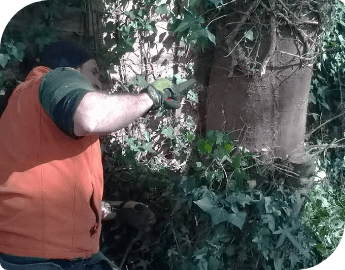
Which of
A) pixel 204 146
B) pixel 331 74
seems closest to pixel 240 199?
pixel 204 146

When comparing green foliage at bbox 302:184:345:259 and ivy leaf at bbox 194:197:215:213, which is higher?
ivy leaf at bbox 194:197:215:213

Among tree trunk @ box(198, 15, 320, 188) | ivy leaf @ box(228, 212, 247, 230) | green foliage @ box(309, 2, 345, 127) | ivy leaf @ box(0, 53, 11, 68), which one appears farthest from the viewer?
green foliage @ box(309, 2, 345, 127)

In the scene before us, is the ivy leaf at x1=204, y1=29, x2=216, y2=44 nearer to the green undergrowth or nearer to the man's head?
the green undergrowth

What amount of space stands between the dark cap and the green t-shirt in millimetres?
220

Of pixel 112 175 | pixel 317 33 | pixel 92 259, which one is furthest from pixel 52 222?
pixel 317 33

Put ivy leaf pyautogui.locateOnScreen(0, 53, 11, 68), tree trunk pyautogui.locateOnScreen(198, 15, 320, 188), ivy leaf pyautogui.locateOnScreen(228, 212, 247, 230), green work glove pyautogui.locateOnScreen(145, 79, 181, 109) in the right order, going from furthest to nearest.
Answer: tree trunk pyautogui.locateOnScreen(198, 15, 320, 188) < ivy leaf pyautogui.locateOnScreen(228, 212, 247, 230) < ivy leaf pyautogui.locateOnScreen(0, 53, 11, 68) < green work glove pyautogui.locateOnScreen(145, 79, 181, 109)

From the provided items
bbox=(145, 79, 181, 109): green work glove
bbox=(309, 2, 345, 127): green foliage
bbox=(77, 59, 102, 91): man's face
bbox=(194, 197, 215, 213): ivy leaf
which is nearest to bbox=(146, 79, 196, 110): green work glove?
bbox=(145, 79, 181, 109): green work glove

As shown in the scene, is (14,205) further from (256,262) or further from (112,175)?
(256,262)

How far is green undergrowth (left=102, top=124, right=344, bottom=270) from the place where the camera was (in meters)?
3.10

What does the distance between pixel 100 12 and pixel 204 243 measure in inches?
57.3

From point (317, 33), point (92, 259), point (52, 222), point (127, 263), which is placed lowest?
point (127, 263)

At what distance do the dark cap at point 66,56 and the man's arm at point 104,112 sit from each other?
32 centimetres

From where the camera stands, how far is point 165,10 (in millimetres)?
3320

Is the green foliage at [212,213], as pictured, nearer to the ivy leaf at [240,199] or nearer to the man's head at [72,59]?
the ivy leaf at [240,199]
